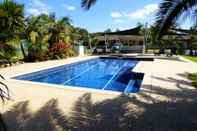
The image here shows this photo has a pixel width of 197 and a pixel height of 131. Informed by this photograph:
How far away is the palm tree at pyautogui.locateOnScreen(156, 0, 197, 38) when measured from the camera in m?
4.80

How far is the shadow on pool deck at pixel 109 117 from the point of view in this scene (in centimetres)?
466

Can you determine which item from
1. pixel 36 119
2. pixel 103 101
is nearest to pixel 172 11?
pixel 103 101

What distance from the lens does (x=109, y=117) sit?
5.25 metres

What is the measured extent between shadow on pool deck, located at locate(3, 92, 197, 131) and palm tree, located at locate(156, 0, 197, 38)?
2181 mm

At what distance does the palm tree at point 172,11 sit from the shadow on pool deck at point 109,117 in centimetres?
218

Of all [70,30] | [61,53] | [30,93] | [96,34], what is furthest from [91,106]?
[96,34]

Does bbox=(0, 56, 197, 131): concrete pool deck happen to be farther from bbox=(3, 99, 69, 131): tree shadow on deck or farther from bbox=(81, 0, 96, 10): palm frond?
bbox=(81, 0, 96, 10): palm frond

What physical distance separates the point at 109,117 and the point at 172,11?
2.85 m

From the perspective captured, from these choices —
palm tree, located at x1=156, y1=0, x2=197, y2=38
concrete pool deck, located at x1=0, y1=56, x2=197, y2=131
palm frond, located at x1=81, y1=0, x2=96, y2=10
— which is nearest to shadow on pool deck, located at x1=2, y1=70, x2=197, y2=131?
concrete pool deck, located at x1=0, y1=56, x2=197, y2=131

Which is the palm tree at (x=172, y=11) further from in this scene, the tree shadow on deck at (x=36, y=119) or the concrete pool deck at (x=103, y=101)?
the tree shadow on deck at (x=36, y=119)

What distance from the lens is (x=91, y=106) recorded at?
605 centimetres

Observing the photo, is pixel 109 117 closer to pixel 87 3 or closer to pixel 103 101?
pixel 103 101

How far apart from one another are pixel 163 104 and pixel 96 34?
33898mm

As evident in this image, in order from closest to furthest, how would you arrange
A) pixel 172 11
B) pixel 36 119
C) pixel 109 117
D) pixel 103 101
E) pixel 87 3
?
pixel 172 11 < pixel 36 119 < pixel 109 117 < pixel 87 3 < pixel 103 101
